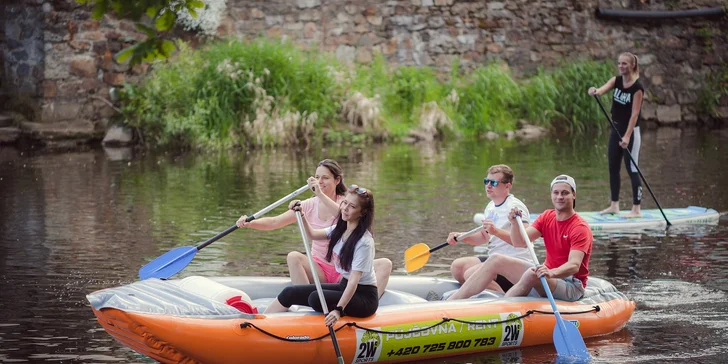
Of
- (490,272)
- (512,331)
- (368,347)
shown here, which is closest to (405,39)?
(490,272)

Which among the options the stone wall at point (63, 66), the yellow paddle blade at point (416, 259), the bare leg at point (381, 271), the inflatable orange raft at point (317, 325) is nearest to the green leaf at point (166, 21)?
the inflatable orange raft at point (317, 325)

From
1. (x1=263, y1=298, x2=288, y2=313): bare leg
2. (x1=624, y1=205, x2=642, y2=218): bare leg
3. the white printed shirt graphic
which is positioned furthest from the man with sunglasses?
(x1=624, y1=205, x2=642, y2=218): bare leg

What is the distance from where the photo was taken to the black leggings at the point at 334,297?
6.43 m

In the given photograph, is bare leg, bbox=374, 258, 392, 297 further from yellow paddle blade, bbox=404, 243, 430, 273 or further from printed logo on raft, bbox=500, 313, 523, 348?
yellow paddle blade, bbox=404, 243, 430, 273

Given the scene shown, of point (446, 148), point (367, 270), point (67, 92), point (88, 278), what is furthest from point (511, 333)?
point (67, 92)

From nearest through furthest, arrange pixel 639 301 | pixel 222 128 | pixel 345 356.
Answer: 1. pixel 345 356
2. pixel 639 301
3. pixel 222 128

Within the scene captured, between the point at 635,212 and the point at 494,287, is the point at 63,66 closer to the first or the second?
the point at 635,212

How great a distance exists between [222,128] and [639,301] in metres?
11.2

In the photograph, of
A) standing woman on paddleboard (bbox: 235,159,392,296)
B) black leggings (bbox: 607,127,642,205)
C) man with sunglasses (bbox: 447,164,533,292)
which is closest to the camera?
standing woman on paddleboard (bbox: 235,159,392,296)

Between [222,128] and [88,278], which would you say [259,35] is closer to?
[222,128]

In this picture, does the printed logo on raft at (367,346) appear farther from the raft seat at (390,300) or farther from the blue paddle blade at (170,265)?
the blue paddle blade at (170,265)

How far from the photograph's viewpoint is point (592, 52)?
22.6 metres

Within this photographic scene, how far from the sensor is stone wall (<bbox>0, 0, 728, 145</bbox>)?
19.4 metres

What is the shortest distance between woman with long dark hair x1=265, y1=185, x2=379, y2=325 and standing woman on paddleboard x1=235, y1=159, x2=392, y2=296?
1.43ft
